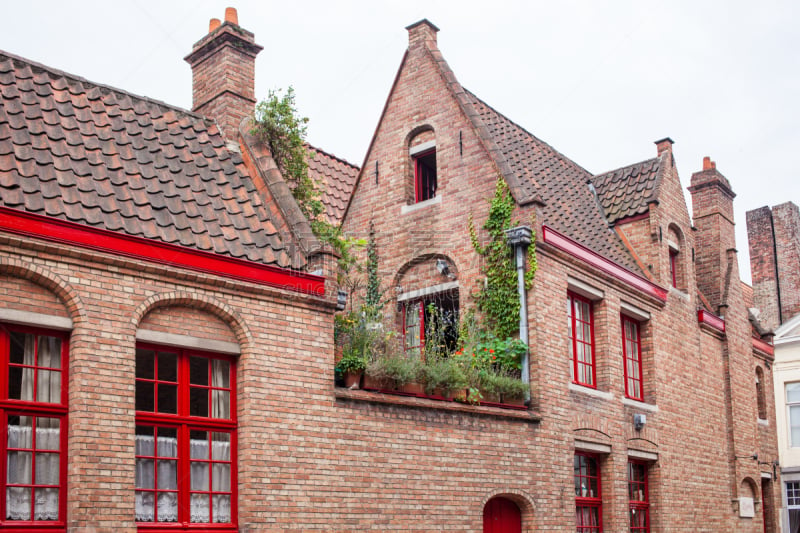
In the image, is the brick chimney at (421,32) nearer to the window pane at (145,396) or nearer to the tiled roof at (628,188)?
the tiled roof at (628,188)

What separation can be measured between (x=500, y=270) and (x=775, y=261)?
22007mm

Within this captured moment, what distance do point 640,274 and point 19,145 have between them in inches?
526

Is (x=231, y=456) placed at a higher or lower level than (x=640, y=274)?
lower

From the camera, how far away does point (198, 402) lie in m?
11.9

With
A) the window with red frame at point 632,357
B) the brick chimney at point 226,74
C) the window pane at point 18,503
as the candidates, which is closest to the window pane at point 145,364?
the window pane at point 18,503

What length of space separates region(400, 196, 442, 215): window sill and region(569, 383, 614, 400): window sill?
14.8ft

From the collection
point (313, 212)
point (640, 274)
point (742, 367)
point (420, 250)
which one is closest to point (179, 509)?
point (313, 212)

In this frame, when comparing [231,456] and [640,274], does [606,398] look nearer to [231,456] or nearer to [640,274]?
[640,274]

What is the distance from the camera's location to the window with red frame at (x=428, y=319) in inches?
707

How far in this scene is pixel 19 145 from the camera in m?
11.7

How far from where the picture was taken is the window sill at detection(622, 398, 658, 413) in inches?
745

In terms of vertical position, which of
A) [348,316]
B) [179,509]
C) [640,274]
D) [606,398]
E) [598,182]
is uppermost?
[598,182]

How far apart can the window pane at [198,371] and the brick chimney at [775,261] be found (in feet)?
88.7

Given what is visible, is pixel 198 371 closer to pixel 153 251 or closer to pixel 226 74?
pixel 153 251
